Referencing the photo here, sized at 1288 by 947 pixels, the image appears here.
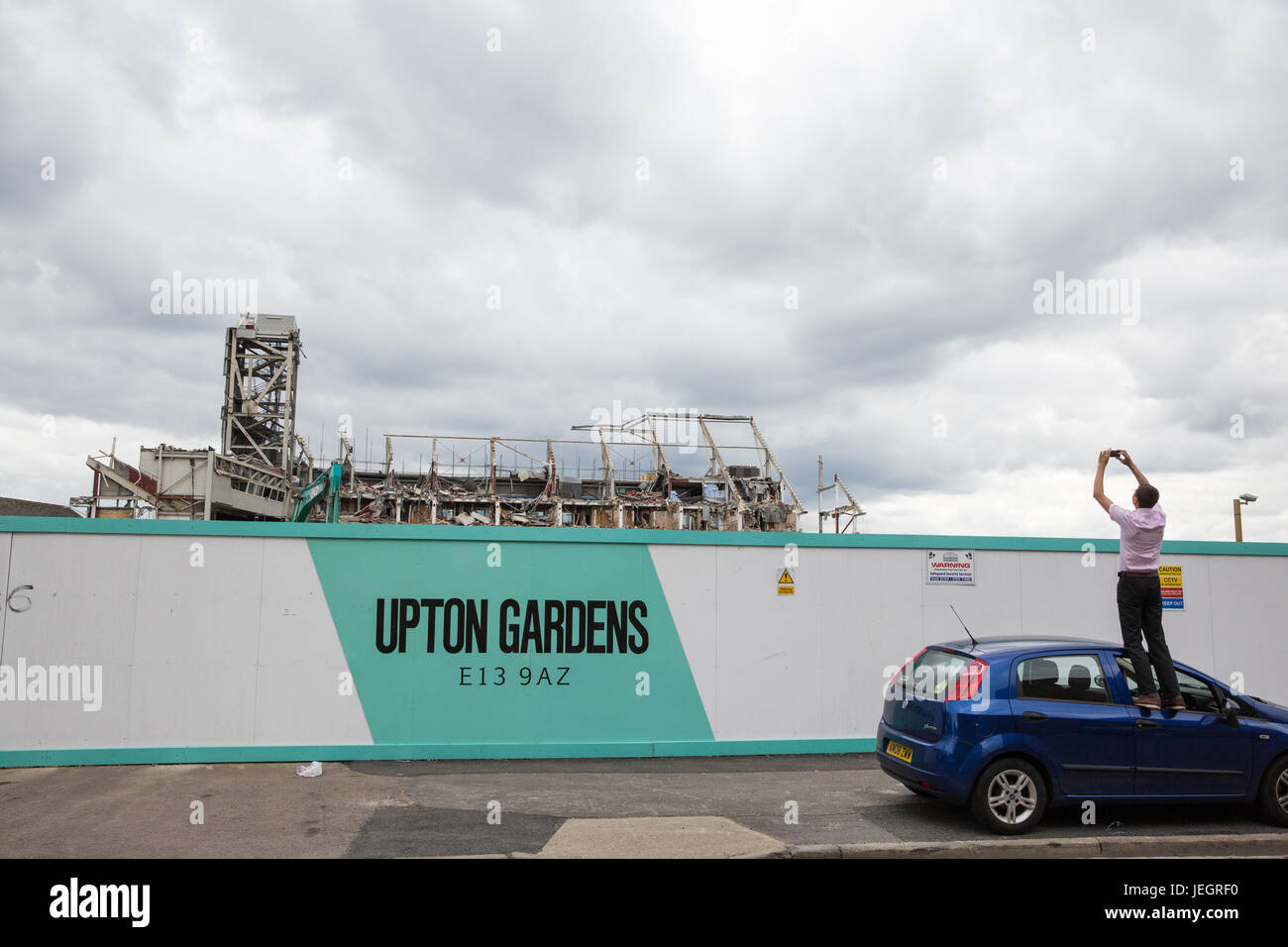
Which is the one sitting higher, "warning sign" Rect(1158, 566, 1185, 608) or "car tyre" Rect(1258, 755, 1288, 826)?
"warning sign" Rect(1158, 566, 1185, 608)

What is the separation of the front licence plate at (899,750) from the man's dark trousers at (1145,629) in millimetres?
2030

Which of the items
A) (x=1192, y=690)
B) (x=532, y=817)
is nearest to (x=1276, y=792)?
(x=1192, y=690)

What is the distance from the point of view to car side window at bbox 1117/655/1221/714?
282 inches

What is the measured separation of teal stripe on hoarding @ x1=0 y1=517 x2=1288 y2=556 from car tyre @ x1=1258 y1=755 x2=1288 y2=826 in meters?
4.07

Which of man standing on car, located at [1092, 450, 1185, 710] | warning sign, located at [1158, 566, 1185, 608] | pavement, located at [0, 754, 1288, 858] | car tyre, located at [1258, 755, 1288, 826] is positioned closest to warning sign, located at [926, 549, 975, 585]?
warning sign, located at [1158, 566, 1185, 608]

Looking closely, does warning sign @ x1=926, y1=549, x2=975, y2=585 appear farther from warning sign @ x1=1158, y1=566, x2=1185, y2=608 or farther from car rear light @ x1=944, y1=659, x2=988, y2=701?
car rear light @ x1=944, y1=659, x2=988, y2=701

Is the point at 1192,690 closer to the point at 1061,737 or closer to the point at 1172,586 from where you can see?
the point at 1061,737

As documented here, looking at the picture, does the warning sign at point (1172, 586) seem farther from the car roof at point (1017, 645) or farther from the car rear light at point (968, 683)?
the car rear light at point (968, 683)

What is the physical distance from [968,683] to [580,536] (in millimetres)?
4661

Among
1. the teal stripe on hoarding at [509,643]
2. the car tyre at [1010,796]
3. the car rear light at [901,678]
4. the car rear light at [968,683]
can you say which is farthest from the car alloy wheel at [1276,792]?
the teal stripe on hoarding at [509,643]

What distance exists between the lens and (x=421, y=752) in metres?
9.39
